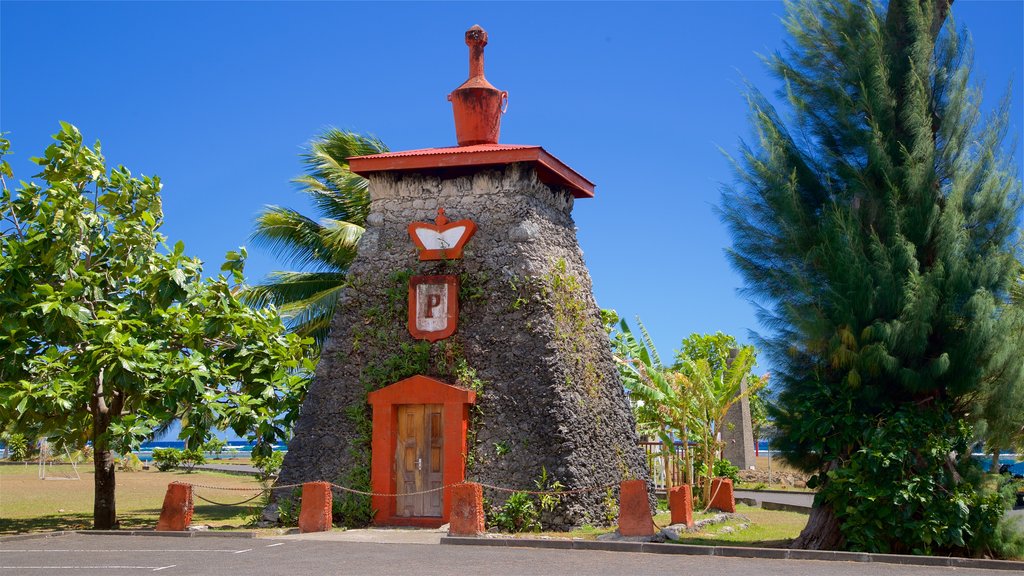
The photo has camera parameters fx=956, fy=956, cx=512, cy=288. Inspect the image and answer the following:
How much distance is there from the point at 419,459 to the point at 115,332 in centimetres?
464

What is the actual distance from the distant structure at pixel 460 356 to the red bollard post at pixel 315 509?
789mm

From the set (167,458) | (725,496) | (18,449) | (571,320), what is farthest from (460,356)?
(18,449)

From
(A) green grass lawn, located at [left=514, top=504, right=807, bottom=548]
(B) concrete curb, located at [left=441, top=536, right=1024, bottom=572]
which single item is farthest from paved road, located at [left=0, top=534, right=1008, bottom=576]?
(A) green grass lawn, located at [left=514, top=504, right=807, bottom=548]

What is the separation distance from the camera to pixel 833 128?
11.9m

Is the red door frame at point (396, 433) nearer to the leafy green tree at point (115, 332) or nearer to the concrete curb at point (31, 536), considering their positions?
the leafy green tree at point (115, 332)

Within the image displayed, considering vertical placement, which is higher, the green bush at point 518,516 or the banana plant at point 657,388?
the banana plant at point 657,388

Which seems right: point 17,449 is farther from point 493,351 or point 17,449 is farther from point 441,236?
point 493,351

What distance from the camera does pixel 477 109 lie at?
50.4 feet

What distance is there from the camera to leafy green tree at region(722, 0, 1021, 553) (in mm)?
10547

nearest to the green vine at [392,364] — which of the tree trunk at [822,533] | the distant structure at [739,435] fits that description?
the tree trunk at [822,533]

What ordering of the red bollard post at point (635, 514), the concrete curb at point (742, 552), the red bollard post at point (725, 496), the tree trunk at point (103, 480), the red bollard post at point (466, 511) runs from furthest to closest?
the red bollard post at point (725, 496) < the tree trunk at point (103, 480) < the red bollard post at point (466, 511) < the red bollard post at point (635, 514) < the concrete curb at point (742, 552)

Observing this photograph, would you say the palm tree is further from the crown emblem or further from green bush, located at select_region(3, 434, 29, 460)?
green bush, located at select_region(3, 434, 29, 460)

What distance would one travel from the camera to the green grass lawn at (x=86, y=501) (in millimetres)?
15945

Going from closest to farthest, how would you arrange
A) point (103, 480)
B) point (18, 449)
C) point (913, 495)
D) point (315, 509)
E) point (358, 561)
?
point (358, 561)
point (913, 495)
point (315, 509)
point (103, 480)
point (18, 449)
